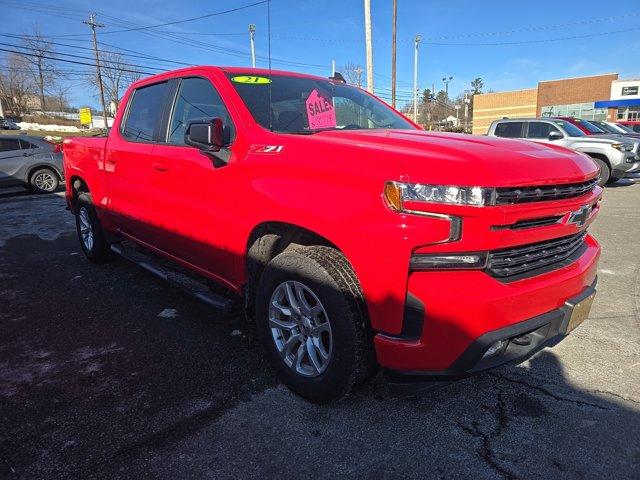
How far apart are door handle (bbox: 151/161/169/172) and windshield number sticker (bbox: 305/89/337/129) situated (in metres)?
1.18

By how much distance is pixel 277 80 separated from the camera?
3430 millimetres

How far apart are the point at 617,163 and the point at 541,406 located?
1079 centimetres

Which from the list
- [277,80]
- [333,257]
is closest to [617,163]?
[277,80]

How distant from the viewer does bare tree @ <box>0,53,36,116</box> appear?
60.8m

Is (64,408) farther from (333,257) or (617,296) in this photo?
(617,296)

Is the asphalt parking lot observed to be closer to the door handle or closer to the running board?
the running board

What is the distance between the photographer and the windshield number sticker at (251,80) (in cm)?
322

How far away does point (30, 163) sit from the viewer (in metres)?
11.8

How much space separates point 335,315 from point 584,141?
1159 centimetres

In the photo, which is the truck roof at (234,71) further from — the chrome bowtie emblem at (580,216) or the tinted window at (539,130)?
the tinted window at (539,130)

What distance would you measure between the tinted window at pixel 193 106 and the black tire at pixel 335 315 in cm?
119

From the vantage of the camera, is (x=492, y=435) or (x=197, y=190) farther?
(x=197, y=190)

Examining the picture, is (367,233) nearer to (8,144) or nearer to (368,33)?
(8,144)

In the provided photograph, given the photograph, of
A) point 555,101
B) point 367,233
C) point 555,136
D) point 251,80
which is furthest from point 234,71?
point 555,101
